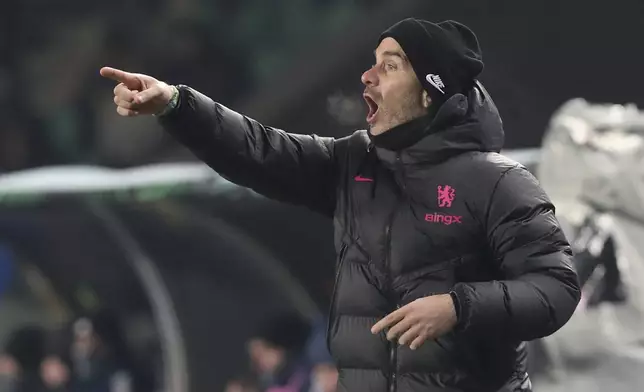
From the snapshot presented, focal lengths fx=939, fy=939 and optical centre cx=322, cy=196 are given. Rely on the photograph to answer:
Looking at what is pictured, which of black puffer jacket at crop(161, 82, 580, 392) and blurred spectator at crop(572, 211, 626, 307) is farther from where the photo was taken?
blurred spectator at crop(572, 211, 626, 307)

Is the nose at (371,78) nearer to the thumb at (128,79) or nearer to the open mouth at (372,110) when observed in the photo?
the open mouth at (372,110)

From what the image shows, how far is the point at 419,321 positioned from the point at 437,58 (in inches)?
14.4

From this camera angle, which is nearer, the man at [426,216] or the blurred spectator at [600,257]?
the man at [426,216]

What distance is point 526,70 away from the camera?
2.65 metres

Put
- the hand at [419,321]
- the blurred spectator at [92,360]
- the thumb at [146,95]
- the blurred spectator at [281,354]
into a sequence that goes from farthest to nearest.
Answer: the blurred spectator at [92,360]
the blurred spectator at [281,354]
the thumb at [146,95]
the hand at [419,321]

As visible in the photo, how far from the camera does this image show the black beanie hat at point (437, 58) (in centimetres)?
125

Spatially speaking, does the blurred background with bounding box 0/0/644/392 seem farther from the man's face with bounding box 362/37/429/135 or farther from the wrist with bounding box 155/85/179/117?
the wrist with bounding box 155/85/179/117

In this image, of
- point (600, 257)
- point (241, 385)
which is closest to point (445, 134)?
point (600, 257)

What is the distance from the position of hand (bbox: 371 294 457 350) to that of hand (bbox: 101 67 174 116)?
40 cm

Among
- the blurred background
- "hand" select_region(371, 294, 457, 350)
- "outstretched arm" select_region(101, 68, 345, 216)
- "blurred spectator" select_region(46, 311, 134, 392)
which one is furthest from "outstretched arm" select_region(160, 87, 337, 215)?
"blurred spectator" select_region(46, 311, 134, 392)

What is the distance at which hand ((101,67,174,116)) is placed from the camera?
120 cm

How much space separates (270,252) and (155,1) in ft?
2.93

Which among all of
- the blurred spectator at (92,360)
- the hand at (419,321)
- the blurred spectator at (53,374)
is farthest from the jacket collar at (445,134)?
the blurred spectator at (53,374)

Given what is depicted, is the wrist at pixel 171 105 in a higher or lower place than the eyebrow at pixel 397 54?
lower
